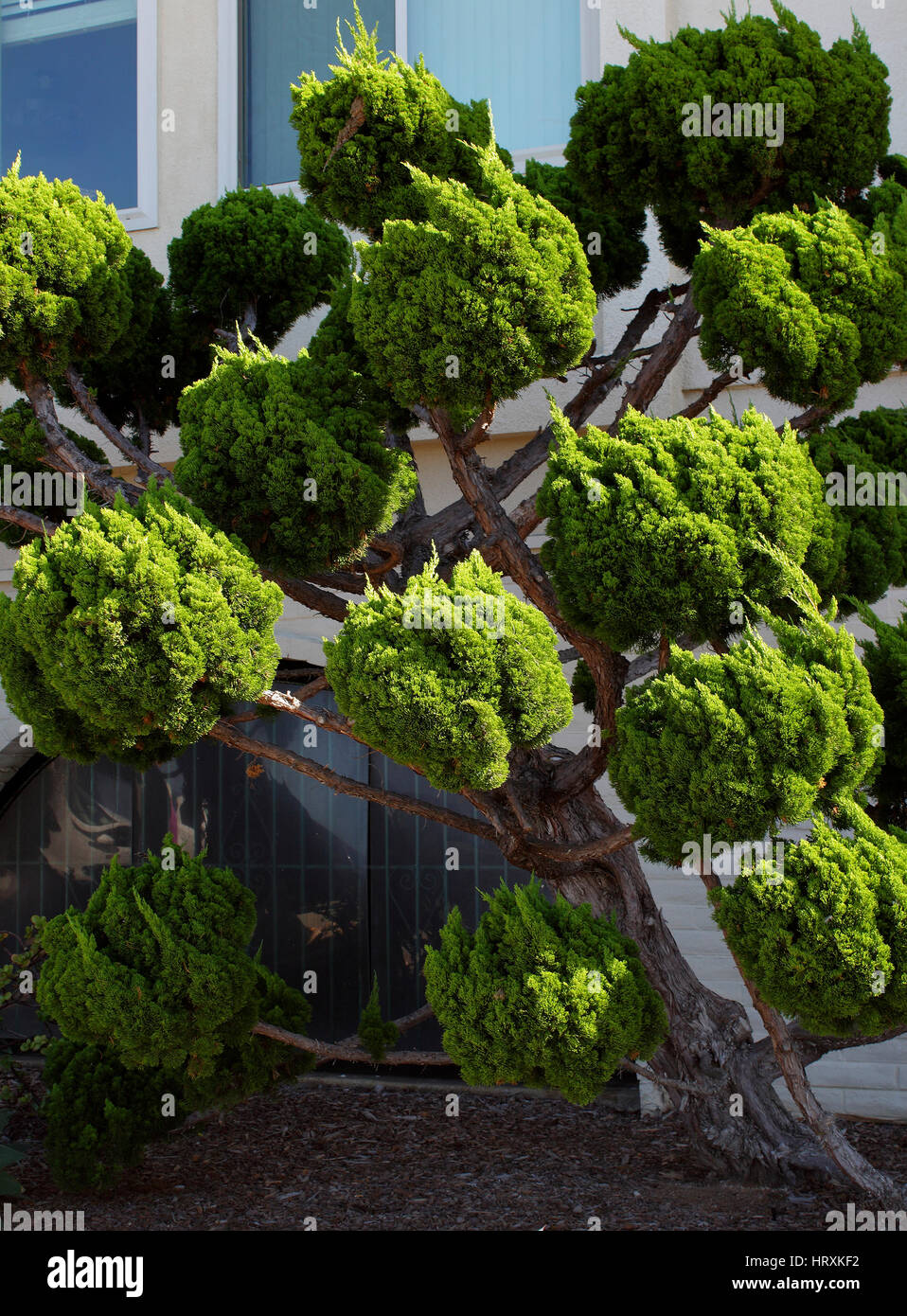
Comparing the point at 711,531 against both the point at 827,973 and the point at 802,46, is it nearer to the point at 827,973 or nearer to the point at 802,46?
the point at 827,973

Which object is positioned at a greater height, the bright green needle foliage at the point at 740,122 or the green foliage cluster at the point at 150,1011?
the bright green needle foliage at the point at 740,122

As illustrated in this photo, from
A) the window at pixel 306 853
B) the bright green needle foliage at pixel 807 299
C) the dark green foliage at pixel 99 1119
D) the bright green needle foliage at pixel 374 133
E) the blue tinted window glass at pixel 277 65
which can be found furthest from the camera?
the blue tinted window glass at pixel 277 65

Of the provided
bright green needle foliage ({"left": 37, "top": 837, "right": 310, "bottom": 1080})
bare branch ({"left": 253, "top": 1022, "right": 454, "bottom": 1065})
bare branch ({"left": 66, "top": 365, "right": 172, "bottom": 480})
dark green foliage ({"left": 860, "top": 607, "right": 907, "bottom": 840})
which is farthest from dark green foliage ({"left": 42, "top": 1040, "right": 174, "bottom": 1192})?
dark green foliage ({"left": 860, "top": 607, "right": 907, "bottom": 840})

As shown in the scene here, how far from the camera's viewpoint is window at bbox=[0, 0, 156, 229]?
299 inches

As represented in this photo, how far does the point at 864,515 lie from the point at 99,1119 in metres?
3.63

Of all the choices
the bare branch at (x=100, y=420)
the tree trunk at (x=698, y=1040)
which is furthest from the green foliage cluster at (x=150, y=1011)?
the bare branch at (x=100, y=420)

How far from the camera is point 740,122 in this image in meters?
4.01

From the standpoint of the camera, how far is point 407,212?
4.03 meters

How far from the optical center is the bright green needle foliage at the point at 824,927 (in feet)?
10.4

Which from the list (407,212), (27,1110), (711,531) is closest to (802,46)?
(407,212)

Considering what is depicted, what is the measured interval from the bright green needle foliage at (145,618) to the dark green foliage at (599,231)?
6.95 ft

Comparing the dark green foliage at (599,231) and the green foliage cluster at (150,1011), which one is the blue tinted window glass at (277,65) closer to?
the dark green foliage at (599,231)
